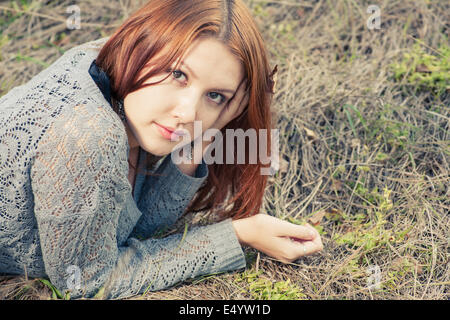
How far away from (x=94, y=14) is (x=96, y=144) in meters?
2.13

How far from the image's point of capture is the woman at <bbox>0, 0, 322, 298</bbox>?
160cm

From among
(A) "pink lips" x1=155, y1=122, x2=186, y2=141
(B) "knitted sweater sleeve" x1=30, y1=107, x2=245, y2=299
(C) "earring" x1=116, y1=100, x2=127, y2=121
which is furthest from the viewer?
(C) "earring" x1=116, y1=100, x2=127, y2=121

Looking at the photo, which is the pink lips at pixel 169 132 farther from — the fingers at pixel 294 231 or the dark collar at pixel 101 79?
the fingers at pixel 294 231

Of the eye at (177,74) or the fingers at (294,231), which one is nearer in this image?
the eye at (177,74)

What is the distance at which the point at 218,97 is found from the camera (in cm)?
177

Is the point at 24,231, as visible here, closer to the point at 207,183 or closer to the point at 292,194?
the point at 207,183

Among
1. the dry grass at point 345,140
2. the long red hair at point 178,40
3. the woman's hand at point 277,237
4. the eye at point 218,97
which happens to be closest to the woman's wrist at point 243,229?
the woman's hand at point 277,237

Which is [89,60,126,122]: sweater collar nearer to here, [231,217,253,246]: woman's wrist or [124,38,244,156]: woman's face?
[124,38,244,156]: woman's face

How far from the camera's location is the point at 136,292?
6.44 ft

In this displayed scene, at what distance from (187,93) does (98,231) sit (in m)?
0.60

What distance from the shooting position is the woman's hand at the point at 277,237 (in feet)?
6.93

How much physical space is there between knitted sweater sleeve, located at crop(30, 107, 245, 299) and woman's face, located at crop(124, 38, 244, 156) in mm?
136

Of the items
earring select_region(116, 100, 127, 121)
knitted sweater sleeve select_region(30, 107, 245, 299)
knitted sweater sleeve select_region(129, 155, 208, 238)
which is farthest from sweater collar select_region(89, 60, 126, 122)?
knitted sweater sleeve select_region(129, 155, 208, 238)

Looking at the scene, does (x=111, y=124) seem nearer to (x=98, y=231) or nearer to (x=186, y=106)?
(x=186, y=106)
